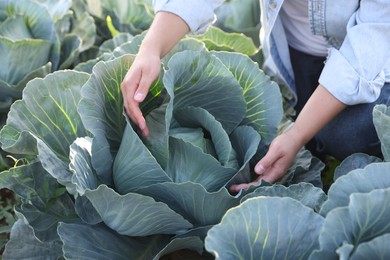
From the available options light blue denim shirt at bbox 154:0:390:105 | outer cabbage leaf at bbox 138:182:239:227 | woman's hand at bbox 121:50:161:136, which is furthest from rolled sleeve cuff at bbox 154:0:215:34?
outer cabbage leaf at bbox 138:182:239:227

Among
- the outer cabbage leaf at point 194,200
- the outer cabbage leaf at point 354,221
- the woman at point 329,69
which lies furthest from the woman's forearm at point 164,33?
the outer cabbage leaf at point 354,221

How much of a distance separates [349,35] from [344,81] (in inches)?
4.4

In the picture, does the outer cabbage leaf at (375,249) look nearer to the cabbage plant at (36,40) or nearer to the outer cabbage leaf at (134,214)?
the outer cabbage leaf at (134,214)

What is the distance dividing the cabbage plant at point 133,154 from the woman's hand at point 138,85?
35 mm

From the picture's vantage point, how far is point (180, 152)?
4.50 ft

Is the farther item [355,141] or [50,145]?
[355,141]

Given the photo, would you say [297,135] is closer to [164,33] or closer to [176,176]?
[176,176]

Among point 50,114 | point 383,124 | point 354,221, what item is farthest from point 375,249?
point 50,114

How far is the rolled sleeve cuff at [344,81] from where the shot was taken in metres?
1.42

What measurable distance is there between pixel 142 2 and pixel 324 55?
812 mm

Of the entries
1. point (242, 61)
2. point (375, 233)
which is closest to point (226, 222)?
point (375, 233)

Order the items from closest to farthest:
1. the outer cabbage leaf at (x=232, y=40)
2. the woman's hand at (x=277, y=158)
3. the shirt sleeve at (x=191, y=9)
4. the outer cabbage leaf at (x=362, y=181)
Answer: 1. the outer cabbage leaf at (x=362, y=181)
2. the woman's hand at (x=277, y=158)
3. the shirt sleeve at (x=191, y=9)
4. the outer cabbage leaf at (x=232, y=40)

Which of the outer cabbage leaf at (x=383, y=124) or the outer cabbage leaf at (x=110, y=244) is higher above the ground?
the outer cabbage leaf at (x=383, y=124)

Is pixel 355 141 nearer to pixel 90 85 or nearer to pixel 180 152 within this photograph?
pixel 180 152
